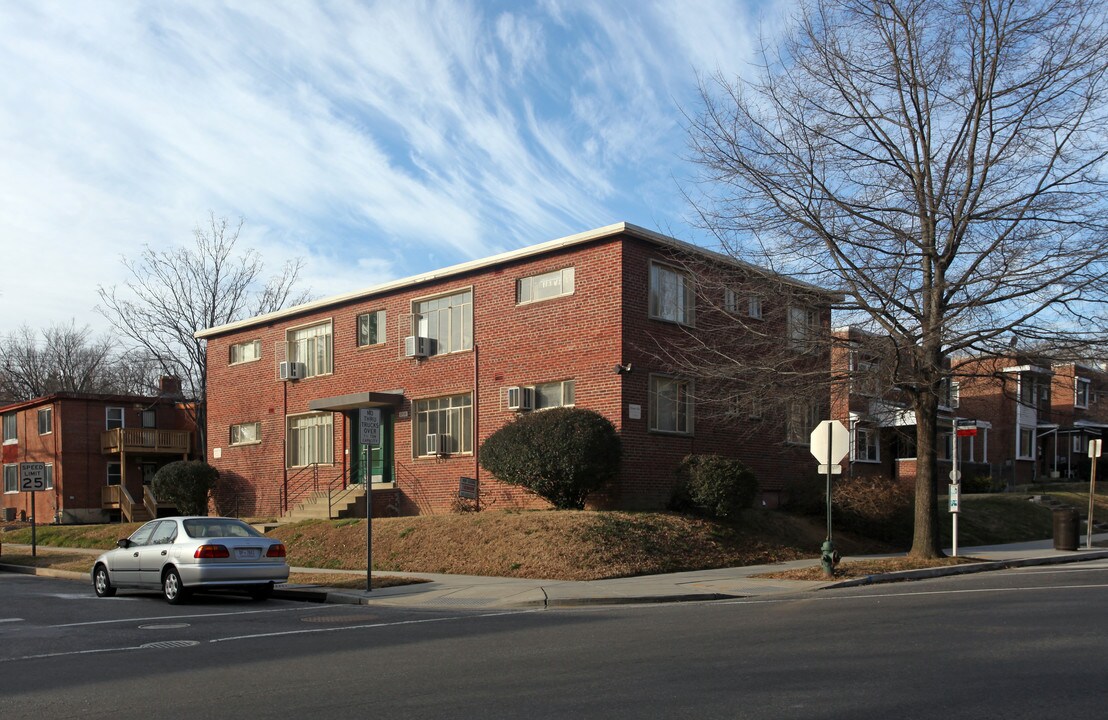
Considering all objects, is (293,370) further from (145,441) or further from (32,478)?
(145,441)

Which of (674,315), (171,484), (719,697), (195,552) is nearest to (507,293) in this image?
(674,315)

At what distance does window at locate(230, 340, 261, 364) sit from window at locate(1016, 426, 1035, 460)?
3624 centimetres

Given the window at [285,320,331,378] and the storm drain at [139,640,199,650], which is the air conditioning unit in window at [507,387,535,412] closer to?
the window at [285,320,331,378]

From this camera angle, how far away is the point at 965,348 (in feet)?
62.7

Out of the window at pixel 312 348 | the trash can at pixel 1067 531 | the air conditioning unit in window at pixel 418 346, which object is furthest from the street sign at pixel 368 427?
the trash can at pixel 1067 531

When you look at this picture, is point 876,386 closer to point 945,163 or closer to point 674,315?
point 945,163

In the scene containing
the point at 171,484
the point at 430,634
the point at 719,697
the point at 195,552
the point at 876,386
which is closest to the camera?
the point at 719,697

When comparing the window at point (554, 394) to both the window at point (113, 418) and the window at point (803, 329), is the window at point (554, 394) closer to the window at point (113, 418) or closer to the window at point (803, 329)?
the window at point (803, 329)

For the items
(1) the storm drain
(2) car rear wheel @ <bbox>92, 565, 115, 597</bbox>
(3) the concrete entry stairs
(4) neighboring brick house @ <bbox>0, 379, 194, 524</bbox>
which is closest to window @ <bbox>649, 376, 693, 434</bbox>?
(3) the concrete entry stairs

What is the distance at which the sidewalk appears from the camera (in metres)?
15.1

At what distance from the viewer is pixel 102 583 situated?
1752 centimetres

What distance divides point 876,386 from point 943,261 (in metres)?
2.78

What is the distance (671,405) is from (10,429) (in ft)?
122

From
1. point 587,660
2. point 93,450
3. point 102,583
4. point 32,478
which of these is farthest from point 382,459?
point 93,450
